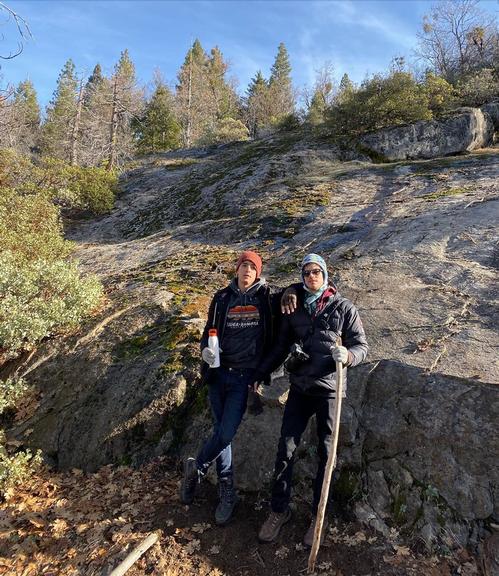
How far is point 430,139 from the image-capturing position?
53.9ft

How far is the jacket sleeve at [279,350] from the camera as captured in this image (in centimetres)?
456

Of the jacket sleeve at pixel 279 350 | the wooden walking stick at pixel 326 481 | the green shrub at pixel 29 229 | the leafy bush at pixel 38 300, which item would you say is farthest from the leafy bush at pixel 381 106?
the wooden walking stick at pixel 326 481

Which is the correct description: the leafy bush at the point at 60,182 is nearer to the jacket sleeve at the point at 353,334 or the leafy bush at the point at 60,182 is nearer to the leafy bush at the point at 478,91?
the jacket sleeve at the point at 353,334

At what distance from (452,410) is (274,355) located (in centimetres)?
214

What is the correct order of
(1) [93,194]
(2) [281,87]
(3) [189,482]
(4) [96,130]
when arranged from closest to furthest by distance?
1. (3) [189,482]
2. (1) [93,194]
3. (4) [96,130]
4. (2) [281,87]

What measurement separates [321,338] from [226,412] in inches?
56.2

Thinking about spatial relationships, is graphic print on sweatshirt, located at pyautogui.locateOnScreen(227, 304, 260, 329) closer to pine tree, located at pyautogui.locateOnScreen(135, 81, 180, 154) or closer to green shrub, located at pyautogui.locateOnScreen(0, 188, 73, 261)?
green shrub, located at pyautogui.locateOnScreen(0, 188, 73, 261)

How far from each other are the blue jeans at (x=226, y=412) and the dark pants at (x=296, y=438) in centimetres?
56

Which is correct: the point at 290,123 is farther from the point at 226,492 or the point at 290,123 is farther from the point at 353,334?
the point at 226,492

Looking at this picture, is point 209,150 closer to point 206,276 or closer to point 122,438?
point 206,276

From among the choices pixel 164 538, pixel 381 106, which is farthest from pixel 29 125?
pixel 164 538

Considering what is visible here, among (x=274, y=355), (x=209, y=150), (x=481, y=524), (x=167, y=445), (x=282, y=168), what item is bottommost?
(x=481, y=524)

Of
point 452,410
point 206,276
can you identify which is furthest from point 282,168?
point 452,410

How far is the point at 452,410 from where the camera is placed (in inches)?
179
